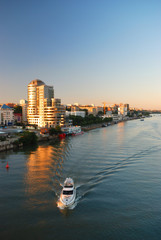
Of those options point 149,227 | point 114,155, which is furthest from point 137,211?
point 114,155

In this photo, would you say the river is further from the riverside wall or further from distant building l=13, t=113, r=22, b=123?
distant building l=13, t=113, r=22, b=123

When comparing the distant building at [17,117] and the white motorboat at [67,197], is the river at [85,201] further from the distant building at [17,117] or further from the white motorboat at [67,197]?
the distant building at [17,117]

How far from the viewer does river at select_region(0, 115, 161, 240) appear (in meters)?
13.8

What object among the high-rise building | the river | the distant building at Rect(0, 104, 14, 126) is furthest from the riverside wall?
the distant building at Rect(0, 104, 14, 126)

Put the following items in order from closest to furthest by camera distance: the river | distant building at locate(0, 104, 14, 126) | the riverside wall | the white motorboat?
the river
the white motorboat
the riverside wall
distant building at locate(0, 104, 14, 126)

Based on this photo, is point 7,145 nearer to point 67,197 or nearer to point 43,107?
point 67,197

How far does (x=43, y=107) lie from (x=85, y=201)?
70.3m

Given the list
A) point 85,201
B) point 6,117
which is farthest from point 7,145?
point 6,117

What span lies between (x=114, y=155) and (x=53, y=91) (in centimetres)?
7075

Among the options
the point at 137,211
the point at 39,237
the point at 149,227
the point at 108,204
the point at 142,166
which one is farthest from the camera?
the point at 142,166

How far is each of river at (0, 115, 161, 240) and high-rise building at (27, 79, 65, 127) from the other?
52.1 m

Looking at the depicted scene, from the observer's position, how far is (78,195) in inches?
730

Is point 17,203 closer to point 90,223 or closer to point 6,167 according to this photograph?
point 90,223

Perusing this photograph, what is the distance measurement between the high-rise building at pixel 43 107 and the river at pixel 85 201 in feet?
171
